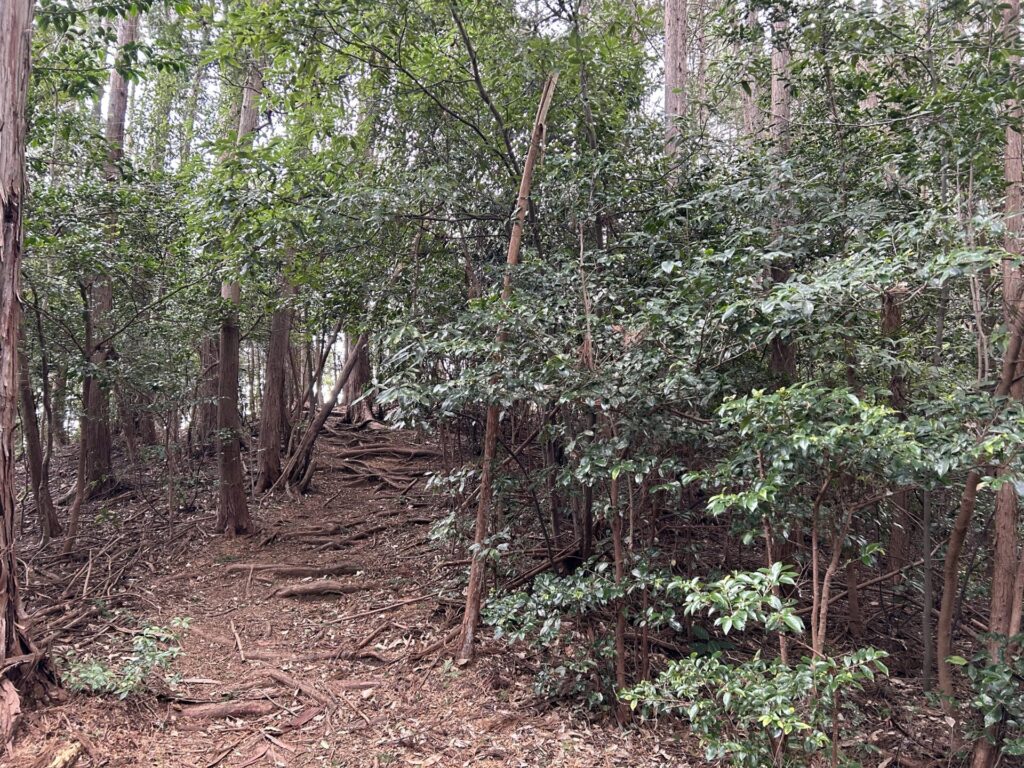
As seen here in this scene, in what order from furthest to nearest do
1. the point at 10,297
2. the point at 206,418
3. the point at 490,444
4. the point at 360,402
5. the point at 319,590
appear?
the point at 360,402
the point at 206,418
the point at 319,590
the point at 490,444
the point at 10,297

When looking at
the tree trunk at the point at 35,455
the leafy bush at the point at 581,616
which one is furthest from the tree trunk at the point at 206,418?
the leafy bush at the point at 581,616

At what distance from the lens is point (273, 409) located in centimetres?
1009

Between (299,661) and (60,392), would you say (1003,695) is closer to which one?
(299,661)

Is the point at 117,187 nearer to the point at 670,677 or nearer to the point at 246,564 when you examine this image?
the point at 246,564

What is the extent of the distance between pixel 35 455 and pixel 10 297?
452 centimetres

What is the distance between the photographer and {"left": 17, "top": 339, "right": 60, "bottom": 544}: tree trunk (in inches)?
Result: 283

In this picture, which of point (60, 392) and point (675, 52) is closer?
point (675, 52)

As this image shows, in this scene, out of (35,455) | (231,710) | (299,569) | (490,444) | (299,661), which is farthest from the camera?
(35,455)

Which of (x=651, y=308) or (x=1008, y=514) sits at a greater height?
(x=651, y=308)

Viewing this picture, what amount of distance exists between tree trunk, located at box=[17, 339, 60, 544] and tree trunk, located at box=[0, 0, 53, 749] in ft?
12.3

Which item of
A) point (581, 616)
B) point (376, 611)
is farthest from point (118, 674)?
point (581, 616)

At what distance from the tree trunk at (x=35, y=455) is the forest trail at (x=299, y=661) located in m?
0.45

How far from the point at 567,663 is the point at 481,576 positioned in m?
0.91

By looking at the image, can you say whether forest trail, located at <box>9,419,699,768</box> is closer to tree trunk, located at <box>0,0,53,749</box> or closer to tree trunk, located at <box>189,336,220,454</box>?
tree trunk, located at <box>0,0,53,749</box>
